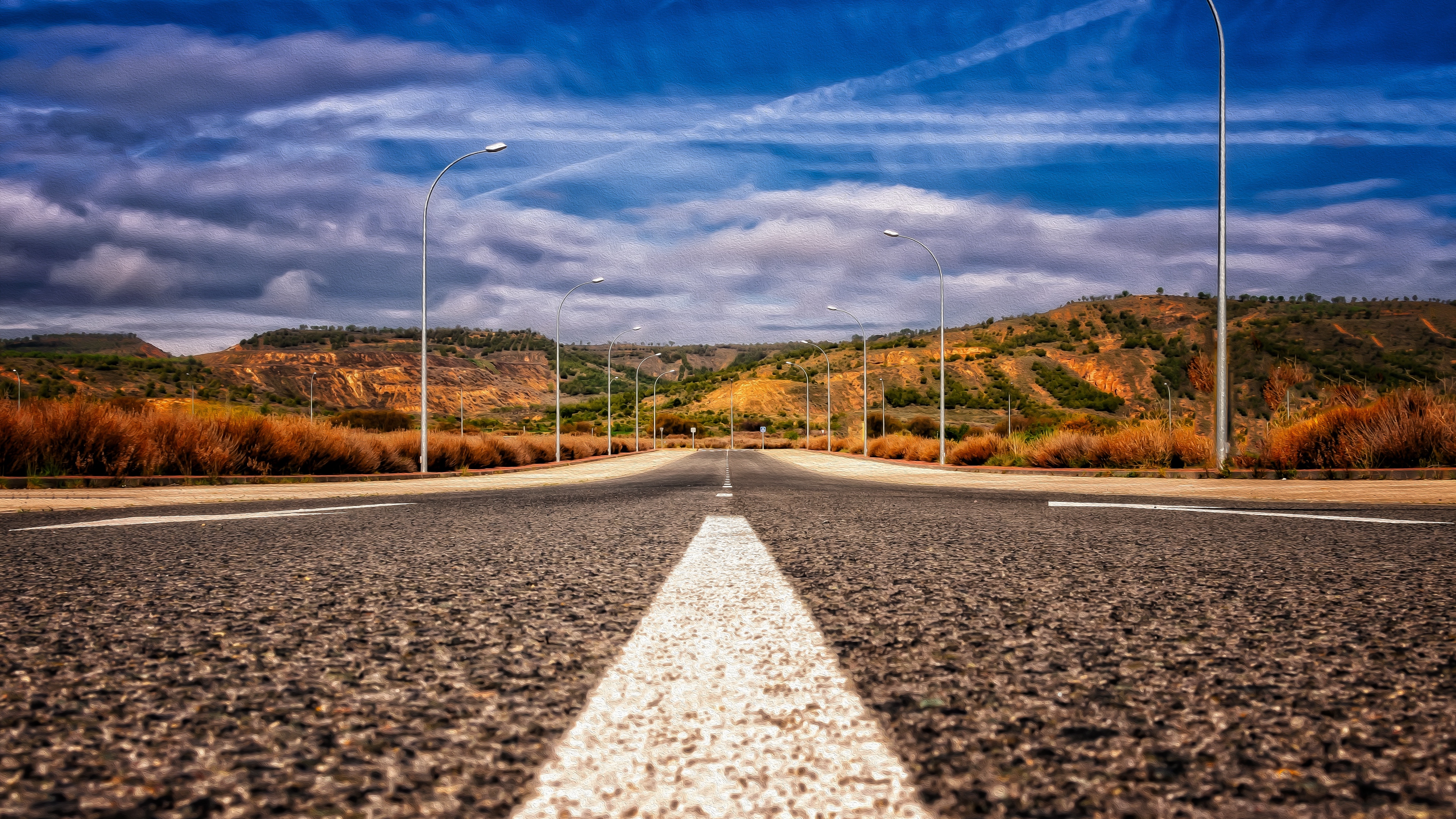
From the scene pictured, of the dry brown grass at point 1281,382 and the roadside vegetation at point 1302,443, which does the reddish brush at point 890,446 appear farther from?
the dry brown grass at point 1281,382

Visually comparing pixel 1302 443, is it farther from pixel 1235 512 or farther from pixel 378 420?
pixel 378 420

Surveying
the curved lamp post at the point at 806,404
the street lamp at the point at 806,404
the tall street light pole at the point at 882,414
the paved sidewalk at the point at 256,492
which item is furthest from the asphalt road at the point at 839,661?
the curved lamp post at the point at 806,404

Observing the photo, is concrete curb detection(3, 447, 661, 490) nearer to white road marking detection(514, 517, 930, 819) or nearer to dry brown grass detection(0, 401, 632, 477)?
dry brown grass detection(0, 401, 632, 477)

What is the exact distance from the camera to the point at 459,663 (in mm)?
1600

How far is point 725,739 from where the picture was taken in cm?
118

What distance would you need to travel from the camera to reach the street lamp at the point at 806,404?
64000mm

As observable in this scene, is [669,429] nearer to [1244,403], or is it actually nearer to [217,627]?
[1244,403]

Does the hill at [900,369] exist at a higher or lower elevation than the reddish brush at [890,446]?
higher

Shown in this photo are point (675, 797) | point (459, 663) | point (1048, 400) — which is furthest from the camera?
point (1048, 400)

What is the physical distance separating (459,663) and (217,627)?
0.76m

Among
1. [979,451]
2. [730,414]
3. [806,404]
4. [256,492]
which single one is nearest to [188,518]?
[256,492]

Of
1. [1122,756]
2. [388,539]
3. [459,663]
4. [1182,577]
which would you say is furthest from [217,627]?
[1182,577]

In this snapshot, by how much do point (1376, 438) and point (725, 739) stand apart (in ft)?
54.7

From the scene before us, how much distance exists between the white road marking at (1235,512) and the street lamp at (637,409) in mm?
36899
